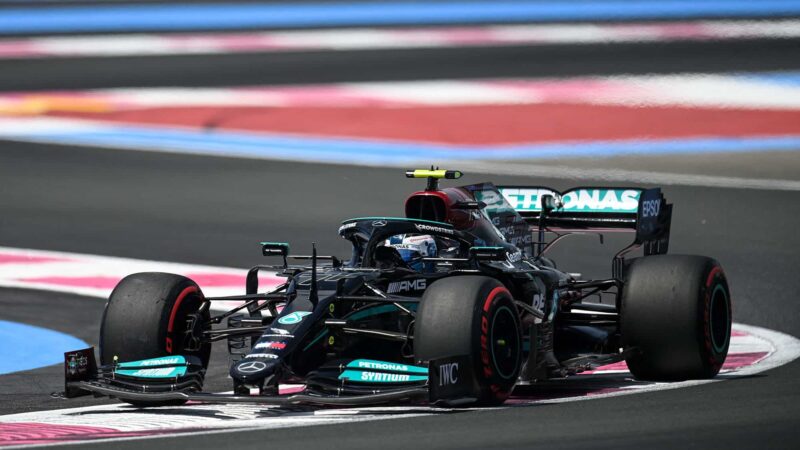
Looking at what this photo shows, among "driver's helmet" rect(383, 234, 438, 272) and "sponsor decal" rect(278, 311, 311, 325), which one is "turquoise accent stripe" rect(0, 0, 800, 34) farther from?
"sponsor decal" rect(278, 311, 311, 325)

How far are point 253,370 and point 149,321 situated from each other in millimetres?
1222

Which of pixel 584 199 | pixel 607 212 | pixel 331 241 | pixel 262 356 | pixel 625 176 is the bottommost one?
pixel 262 356

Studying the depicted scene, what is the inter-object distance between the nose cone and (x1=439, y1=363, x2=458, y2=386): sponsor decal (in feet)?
3.19

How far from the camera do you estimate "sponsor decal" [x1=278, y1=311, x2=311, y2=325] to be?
32.5 feet

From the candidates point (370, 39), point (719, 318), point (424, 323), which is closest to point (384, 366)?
point (424, 323)

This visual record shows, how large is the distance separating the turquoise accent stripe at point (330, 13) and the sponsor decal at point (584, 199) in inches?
777

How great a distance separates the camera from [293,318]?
9.93 m

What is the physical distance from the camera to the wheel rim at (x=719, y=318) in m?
11.1

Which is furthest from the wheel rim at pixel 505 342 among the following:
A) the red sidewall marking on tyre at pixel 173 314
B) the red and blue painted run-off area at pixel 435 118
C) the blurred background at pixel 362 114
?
the red and blue painted run-off area at pixel 435 118

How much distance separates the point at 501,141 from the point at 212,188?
4.50 metres

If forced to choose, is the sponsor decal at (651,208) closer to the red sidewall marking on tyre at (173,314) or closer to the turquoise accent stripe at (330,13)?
the red sidewall marking on tyre at (173,314)

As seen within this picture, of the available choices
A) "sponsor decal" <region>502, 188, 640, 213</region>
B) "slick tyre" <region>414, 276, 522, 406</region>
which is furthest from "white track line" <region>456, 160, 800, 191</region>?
"slick tyre" <region>414, 276, 522, 406</region>

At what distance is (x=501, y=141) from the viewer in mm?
23453

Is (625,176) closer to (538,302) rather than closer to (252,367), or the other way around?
(538,302)
